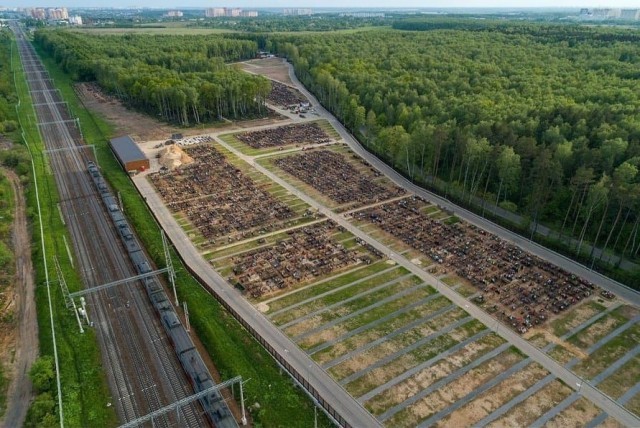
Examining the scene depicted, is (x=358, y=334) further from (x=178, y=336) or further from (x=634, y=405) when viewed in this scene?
(x=634, y=405)

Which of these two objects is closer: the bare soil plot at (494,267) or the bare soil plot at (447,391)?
the bare soil plot at (447,391)

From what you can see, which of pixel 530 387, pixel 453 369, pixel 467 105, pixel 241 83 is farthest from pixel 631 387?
pixel 241 83

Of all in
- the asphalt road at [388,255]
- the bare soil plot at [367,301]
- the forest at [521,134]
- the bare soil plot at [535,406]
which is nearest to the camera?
the bare soil plot at [535,406]

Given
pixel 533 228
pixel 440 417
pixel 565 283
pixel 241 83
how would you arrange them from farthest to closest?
1. pixel 241 83
2. pixel 533 228
3. pixel 565 283
4. pixel 440 417

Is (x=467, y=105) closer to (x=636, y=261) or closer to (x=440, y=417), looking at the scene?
(x=636, y=261)

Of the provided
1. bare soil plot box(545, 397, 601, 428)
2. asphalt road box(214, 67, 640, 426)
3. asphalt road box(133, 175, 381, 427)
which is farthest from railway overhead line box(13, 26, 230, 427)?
asphalt road box(214, 67, 640, 426)

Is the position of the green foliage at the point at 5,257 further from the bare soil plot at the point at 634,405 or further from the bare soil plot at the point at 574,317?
the bare soil plot at the point at 634,405

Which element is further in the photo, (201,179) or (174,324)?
(201,179)

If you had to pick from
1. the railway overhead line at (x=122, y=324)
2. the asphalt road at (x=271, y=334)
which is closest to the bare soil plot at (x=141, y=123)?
the railway overhead line at (x=122, y=324)

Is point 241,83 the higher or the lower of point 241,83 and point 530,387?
the higher
